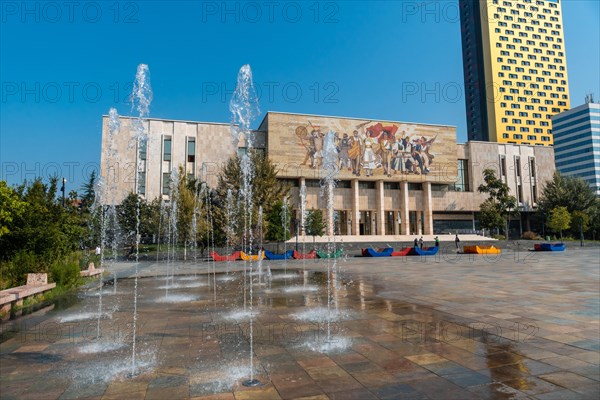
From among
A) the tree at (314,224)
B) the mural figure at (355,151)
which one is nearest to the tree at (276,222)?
the tree at (314,224)

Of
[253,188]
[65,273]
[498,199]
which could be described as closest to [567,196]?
[498,199]

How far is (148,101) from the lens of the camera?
30.0 ft

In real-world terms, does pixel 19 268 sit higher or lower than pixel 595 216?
lower

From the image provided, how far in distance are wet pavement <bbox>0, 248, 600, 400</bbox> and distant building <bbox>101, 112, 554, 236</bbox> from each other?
35136 mm

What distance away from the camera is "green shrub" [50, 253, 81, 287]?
12062 millimetres

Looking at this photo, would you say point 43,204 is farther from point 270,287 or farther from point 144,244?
point 144,244

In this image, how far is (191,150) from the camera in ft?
156

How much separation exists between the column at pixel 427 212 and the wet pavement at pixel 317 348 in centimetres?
4377

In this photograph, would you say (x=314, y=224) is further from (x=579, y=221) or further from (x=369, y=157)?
(x=579, y=221)

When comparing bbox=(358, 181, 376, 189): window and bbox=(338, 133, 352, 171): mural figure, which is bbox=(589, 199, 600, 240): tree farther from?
bbox=(338, 133, 352, 171): mural figure

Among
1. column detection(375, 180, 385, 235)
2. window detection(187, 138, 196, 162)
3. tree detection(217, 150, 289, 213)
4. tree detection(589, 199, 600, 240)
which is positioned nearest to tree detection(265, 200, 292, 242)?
tree detection(217, 150, 289, 213)

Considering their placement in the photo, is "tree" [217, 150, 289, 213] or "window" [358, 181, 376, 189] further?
"window" [358, 181, 376, 189]

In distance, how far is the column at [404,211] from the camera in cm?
5225

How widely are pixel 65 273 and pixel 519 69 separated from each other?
120685 mm
